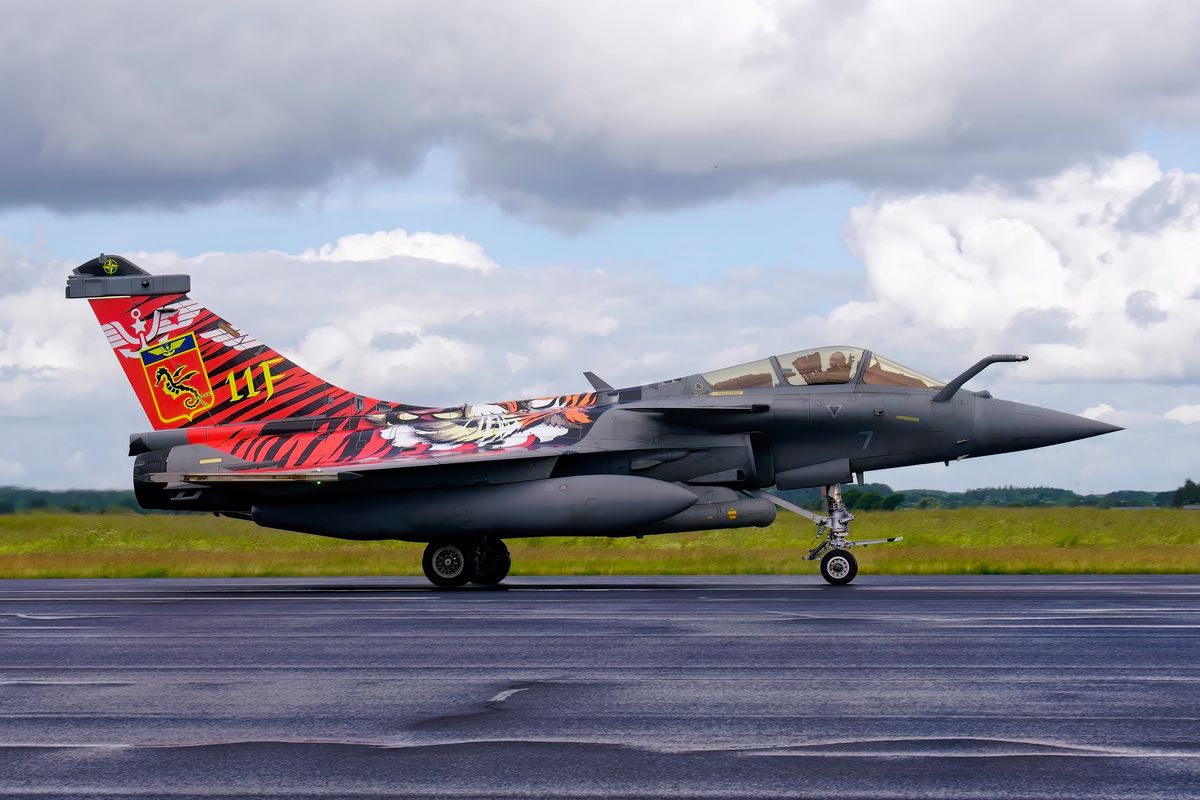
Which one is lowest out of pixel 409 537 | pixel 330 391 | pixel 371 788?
pixel 371 788

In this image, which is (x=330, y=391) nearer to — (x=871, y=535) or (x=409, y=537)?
(x=409, y=537)

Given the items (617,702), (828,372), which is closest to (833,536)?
(828,372)

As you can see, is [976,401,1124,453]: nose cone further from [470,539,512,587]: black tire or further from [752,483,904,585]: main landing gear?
[470,539,512,587]: black tire

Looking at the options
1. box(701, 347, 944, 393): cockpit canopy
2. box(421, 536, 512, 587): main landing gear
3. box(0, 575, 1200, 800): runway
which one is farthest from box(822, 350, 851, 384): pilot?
box(421, 536, 512, 587): main landing gear

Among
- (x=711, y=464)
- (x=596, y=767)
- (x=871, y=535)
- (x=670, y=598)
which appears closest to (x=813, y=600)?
(x=670, y=598)

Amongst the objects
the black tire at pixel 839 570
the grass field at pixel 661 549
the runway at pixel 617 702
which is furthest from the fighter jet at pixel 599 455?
the grass field at pixel 661 549

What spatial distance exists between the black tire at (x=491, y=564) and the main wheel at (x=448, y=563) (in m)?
0.26

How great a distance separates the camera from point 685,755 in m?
7.15

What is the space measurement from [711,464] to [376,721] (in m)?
13.4

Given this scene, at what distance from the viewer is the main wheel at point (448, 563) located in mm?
21812

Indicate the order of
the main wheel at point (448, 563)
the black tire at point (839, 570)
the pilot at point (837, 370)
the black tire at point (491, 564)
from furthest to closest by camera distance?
the black tire at point (491, 564) < the main wheel at point (448, 563) < the pilot at point (837, 370) < the black tire at point (839, 570)

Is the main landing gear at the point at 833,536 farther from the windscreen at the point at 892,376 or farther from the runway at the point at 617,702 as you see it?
the runway at the point at 617,702

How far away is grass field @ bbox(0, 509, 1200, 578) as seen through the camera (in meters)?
27.9

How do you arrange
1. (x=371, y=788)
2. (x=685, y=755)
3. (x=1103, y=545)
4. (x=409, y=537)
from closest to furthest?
(x=371, y=788) → (x=685, y=755) → (x=409, y=537) → (x=1103, y=545)
